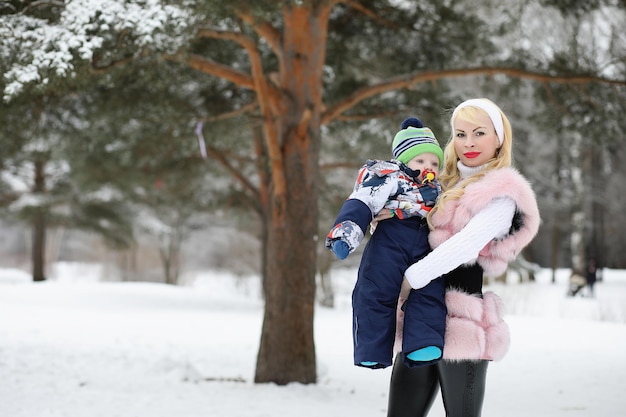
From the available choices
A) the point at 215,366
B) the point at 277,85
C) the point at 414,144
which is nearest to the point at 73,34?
the point at 277,85

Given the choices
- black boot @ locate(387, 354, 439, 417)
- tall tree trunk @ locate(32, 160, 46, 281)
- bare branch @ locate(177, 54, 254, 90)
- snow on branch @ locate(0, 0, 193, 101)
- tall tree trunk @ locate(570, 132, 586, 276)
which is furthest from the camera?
tall tree trunk @ locate(570, 132, 586, 276)

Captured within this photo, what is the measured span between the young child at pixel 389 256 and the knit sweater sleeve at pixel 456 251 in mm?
77

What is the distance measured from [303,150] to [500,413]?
2.74 m

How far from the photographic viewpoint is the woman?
83.8 inches

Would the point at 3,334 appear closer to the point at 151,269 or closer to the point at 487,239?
the point at 487,239

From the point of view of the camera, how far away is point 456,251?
209 cm

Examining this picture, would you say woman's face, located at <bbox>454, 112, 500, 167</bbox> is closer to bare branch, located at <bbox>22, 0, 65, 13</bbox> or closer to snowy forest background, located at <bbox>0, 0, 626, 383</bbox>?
snowy forest background, located at <bbox>0, 0, 626, 383</bbox>

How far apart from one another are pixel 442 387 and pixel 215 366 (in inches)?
204

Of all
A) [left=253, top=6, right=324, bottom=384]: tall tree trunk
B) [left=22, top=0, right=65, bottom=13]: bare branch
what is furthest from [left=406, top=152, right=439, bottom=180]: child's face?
[left=253, top=6, right=324, bottom=384]: tall tree trunk

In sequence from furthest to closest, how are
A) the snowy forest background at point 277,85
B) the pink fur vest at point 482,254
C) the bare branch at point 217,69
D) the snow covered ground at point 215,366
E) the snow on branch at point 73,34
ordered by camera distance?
1. the bare branch at point 217,69
2. the snow covered ground at point 215,366
3. the snowy forest background at point 277,85
4. the snow on branch at point 73,34
5. the pink fur vest at point 482,254

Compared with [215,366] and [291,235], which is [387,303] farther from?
[215,366]

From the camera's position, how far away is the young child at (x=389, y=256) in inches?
83.2

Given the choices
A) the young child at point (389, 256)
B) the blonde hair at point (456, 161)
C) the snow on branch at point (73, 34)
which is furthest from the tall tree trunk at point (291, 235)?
the young child at point (389, 256)

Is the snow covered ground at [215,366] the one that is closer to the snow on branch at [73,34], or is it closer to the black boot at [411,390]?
the snow on branch at [73,34]
